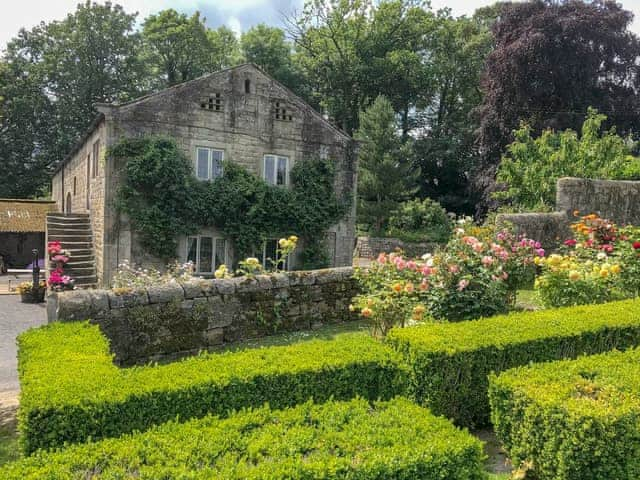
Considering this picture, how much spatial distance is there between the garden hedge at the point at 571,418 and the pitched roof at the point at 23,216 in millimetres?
26431

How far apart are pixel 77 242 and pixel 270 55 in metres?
27.4

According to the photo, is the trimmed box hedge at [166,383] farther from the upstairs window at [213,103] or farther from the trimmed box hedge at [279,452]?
the upstairs window at [213,103]

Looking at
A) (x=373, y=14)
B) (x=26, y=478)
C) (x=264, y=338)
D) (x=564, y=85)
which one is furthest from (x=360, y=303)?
(x=373, y=14)

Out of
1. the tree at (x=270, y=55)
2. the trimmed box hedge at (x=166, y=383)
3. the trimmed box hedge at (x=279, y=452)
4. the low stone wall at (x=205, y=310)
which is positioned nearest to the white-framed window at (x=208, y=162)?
the low stone wall at (x=205, y=310)

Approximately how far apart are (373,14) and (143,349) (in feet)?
119

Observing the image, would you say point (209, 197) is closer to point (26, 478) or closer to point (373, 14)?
point (26, 478)

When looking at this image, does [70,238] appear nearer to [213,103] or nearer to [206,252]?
[206,252]

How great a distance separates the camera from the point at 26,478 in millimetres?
2564

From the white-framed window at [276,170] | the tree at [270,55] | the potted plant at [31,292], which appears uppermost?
the tree at [270,55]

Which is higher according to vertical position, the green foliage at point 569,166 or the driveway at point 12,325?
the green foliage at point 569,166

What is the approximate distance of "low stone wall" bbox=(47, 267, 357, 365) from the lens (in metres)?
6.46

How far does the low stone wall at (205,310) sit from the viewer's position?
646 centimetres

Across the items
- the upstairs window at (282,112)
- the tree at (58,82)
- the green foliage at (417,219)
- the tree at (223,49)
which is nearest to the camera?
the upstairs window at (282,112)

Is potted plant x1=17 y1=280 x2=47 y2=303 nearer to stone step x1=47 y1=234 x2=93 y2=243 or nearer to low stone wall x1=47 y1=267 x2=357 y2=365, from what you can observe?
stone step x1=47 y1=234 x2=93 y2=243
